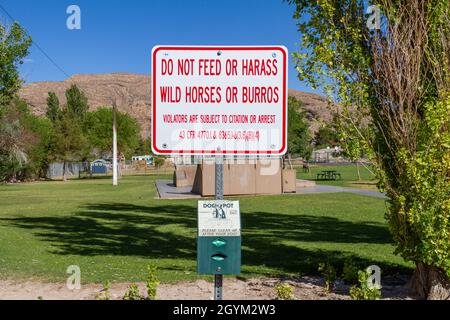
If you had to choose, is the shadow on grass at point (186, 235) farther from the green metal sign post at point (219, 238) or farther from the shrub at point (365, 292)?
the green metal sign post at point (219, 238)

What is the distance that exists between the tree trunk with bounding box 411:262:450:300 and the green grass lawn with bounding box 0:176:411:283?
2.24m

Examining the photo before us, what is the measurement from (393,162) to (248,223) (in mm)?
9818

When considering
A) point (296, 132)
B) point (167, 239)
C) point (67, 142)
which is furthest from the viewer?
point (296, 132)

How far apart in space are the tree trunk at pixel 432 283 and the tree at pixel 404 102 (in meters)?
0.01

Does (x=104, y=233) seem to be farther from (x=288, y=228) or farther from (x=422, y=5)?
(x=422, y=5)

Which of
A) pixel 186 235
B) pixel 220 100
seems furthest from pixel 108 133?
pixel 220 100

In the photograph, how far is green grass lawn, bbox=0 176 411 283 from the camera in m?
8.95

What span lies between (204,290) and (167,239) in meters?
5.83

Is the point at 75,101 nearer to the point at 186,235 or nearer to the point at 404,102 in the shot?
the point at 186,235

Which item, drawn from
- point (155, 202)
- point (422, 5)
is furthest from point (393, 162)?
point (155, 202)

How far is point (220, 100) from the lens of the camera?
357 centimetres

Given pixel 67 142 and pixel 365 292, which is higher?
pixel 67 142

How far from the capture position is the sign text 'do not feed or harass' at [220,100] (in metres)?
3.57

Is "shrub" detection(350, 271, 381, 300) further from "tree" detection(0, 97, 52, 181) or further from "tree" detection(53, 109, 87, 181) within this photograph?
"tree" detection(53, 109, 87, 181)
